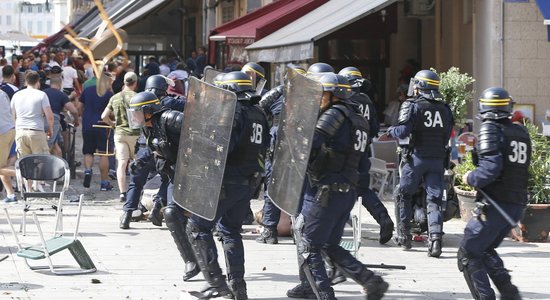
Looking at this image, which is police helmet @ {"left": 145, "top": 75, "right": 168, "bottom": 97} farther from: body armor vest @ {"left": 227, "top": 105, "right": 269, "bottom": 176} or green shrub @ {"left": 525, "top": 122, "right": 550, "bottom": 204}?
green shrub @ {"left": 525, "top": 122, "right": 550, "bottom": 204}

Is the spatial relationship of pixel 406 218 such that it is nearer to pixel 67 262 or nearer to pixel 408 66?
pixel 67 262

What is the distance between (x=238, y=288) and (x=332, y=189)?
111 cm

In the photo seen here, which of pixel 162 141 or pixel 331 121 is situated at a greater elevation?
pixel 331 121

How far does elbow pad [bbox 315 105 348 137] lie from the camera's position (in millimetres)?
8461

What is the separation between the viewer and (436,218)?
38.4 ft

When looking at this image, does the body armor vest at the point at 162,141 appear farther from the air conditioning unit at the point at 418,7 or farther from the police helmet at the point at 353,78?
the air conditioning unit at the point at 418,7

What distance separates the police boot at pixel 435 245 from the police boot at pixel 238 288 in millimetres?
3108

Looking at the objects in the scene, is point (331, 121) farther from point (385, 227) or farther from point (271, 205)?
point (271, 205)

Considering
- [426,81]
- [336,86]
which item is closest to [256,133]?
[336,86]

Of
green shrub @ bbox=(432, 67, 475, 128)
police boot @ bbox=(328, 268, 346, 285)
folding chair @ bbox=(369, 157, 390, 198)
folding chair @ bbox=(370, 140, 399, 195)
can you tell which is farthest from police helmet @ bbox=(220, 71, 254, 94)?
folding chair @ bbox=(370, 140, 399, 195)

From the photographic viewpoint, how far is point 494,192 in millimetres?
8680

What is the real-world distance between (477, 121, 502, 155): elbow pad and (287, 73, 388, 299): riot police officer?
0.86 meters

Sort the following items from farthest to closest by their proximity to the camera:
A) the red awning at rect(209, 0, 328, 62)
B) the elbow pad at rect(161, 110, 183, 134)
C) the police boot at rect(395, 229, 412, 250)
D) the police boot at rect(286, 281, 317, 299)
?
the red awning at rect(209, 0, 328, 62), the police boot at rect(395, 229, 412, 250), the elbow pad at rect(161, 110, 183, 134), the police boot at rect(286, 281, 317, 299)

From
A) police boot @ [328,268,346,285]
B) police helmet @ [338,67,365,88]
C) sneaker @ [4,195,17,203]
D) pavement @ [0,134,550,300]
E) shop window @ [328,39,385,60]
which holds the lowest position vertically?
pavement @ [0,134,550,300]
